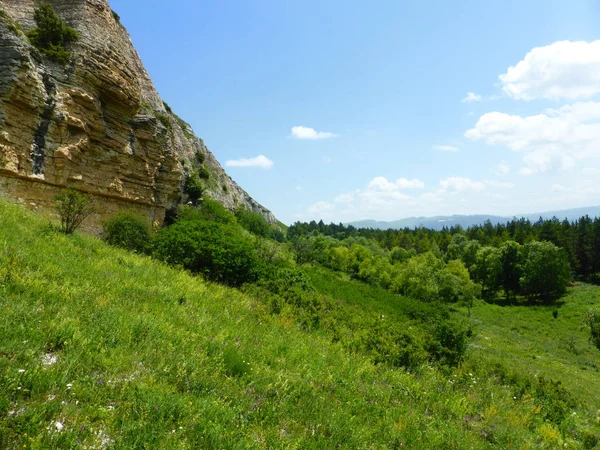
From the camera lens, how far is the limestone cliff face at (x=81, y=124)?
685 inches

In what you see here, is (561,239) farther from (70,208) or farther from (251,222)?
(70,208)

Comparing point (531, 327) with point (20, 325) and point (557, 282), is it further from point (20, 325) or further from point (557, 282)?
Result: point (20, 325)

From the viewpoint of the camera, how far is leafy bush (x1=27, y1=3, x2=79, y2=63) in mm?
20000

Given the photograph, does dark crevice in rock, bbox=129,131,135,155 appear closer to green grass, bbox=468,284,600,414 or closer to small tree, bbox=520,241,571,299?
green grass, bbox=468,284,600,414

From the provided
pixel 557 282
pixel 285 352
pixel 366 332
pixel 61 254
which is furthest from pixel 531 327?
pixel 61 254

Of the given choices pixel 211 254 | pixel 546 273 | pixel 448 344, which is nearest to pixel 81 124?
pixel 211 254

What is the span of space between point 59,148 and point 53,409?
21.1 meters

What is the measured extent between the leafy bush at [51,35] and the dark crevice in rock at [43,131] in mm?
1865

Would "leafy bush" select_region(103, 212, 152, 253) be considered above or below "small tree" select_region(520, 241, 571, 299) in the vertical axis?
above

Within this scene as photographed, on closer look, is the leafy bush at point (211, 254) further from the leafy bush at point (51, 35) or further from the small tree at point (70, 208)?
the leafy bush at point (51, 35)

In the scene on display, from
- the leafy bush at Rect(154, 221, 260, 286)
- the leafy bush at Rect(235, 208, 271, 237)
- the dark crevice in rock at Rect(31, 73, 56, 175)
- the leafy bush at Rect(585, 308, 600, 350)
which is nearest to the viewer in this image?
the leafy bush at Rect(154, 221, 260, 286)

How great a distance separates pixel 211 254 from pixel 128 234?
522 cm

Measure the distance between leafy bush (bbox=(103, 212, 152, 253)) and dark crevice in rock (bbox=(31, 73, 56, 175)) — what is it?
5.03m

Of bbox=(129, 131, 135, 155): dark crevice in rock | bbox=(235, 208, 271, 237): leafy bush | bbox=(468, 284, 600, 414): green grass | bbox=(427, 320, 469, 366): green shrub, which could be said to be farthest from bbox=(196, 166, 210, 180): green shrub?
bbox=(427, 320, 469, 366): green shrub
